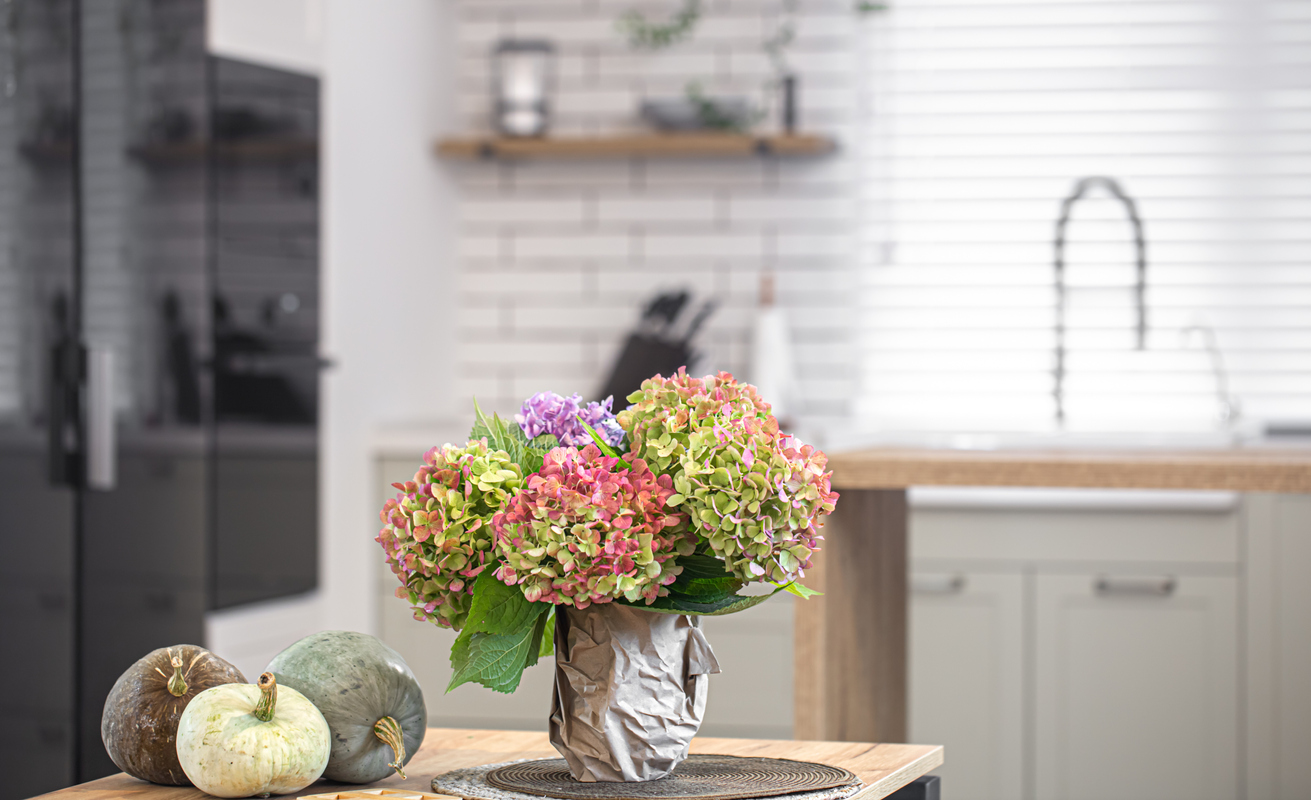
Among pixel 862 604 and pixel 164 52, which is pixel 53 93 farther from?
pixel 862 604

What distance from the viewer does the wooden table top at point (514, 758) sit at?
1.05 m

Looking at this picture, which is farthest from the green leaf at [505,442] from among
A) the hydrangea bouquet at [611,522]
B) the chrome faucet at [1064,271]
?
the chrome faucet at [1064,271]

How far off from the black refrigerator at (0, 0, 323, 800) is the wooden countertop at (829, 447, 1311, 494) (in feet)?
4.10

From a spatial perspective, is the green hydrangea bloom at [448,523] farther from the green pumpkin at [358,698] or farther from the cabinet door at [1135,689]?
the cabinet door at [1135,689]

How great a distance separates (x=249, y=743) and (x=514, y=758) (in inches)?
10.1

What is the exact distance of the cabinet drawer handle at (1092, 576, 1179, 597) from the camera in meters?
2.96

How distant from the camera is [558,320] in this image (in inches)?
151

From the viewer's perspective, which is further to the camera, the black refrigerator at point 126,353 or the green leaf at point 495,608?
the black refrigerator at point 126,353

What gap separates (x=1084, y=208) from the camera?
11.8 ft

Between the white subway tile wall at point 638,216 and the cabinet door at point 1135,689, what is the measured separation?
97 cm

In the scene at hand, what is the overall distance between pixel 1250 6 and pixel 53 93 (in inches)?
111

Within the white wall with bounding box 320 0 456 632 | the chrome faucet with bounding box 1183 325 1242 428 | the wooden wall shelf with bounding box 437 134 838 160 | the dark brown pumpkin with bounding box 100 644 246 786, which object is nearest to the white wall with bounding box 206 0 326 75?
the white wall with bounding box 320 0 456 632

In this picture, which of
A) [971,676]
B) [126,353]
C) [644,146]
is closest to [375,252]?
[644,146]

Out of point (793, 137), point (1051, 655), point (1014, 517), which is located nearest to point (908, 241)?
point (793, 137)
